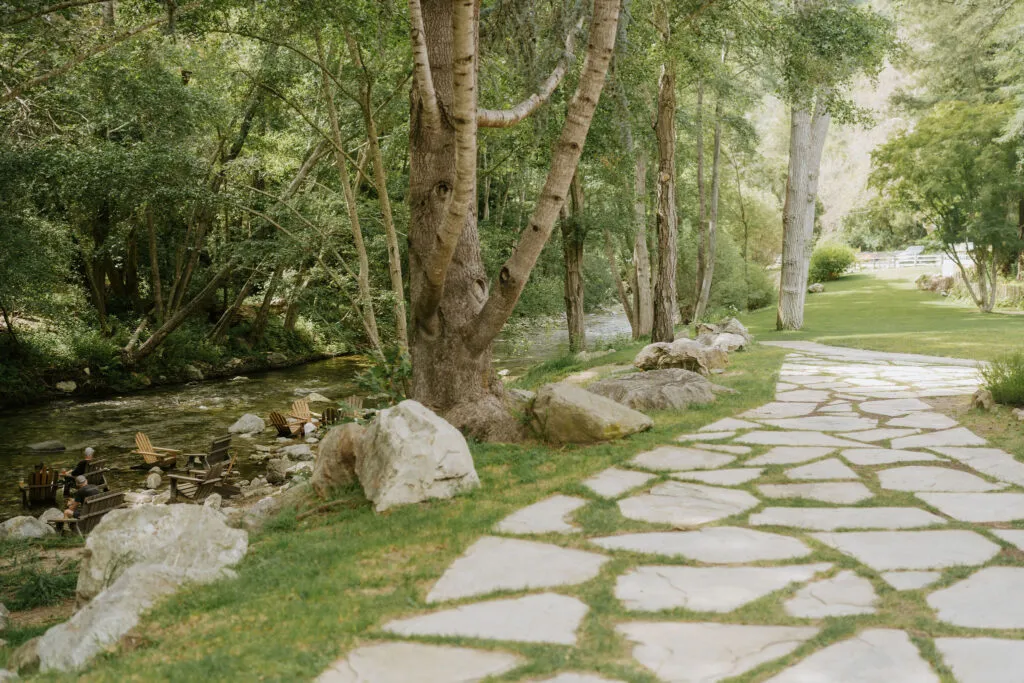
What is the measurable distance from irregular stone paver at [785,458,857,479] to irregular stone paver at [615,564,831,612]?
5.54 feet

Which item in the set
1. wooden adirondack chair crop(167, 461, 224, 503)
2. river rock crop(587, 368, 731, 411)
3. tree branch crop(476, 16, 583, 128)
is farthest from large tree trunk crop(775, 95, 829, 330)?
wooden adirondack chair crop(167, 461, 224, 503)

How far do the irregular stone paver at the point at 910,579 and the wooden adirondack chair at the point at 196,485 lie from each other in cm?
856

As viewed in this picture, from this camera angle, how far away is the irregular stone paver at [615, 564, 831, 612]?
3135 mm

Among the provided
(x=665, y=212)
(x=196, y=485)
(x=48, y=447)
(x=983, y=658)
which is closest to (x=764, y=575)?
(x=983, y=658)

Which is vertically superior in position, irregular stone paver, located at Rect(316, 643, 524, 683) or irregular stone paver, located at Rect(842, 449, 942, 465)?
irregular stone paver, located at Rect(316, 643, 524, 683)

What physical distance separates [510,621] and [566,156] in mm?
3755

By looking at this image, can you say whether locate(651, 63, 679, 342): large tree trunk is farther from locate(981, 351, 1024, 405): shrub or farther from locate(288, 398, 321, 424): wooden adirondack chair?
locate(288, 398, 321, 424): wooden adirondack chair

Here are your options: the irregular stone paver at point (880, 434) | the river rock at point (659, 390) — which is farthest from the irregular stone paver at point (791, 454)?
the river rock at point (659, 390)

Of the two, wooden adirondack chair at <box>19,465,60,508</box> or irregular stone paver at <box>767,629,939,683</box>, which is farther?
wooden adirondack chair at <box>19,465,60,508</box>

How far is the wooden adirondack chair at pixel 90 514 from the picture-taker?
8484mm

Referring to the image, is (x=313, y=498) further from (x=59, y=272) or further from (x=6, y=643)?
(x=59, y=272)

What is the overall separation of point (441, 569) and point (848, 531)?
216 cm

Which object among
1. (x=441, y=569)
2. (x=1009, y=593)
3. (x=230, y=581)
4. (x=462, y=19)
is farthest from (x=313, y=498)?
(x=1009, y=593)

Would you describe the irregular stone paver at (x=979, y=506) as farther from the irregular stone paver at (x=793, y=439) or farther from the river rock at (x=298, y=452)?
the river rock at (x=298, y=452)
